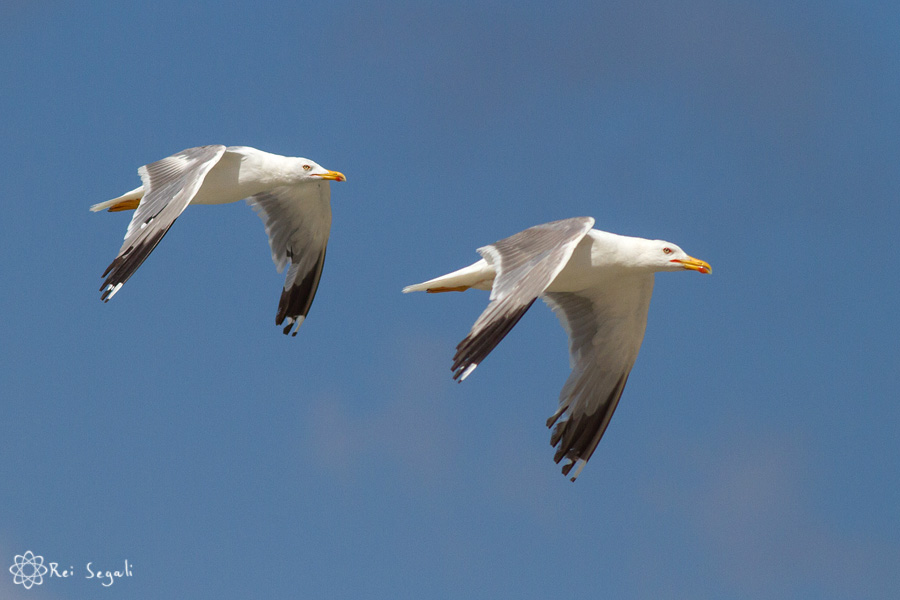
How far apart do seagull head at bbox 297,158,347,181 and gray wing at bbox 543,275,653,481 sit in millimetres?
3844

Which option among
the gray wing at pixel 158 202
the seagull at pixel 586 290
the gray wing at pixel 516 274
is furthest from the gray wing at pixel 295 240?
the gray wing at pixel 516 274

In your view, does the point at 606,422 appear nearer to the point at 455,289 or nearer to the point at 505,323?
the point at 455,289

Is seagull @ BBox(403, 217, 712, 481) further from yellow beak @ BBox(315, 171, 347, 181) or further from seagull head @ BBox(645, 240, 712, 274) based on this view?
yellow beak @ BBox(315, 171, 347, 181)

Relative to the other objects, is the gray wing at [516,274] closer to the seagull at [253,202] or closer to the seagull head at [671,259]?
the seagull head at [671,259]

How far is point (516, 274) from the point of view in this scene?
1292 centimetres

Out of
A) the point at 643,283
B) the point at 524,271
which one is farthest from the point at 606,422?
the point at 524,271

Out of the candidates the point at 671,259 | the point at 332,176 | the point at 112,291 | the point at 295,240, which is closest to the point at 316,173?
the point at 332,176

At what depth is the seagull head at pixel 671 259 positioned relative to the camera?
14094 millimetres

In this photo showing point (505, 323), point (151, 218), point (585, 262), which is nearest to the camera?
point (505, 323)

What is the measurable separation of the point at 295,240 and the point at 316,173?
4.99ft

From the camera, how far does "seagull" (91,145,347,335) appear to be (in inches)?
579

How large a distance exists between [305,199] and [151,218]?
11.0 ft

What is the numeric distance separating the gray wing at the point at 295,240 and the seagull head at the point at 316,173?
33.2 inches

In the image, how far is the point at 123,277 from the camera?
46.4ft
